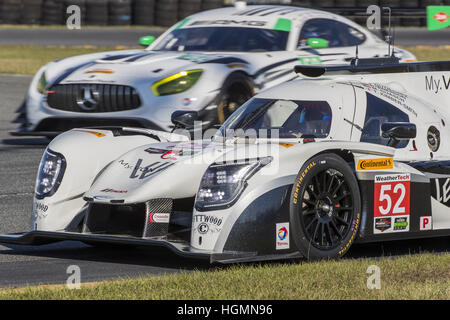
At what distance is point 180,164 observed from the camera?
22.8 feet

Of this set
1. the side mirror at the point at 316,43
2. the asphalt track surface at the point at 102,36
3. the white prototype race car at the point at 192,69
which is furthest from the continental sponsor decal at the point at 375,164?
the asphalt track surface at the point at 102,36

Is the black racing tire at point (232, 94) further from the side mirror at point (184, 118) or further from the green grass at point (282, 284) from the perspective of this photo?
the green grass at point (282, 284)

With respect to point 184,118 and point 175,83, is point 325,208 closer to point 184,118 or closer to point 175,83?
point 184,118

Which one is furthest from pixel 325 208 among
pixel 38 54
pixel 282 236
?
pixel 38 54

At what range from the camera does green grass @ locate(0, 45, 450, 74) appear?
2519 centimetres

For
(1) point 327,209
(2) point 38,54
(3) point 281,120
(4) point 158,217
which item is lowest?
(2) point 38,54

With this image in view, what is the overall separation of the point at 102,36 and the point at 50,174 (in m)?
27.9

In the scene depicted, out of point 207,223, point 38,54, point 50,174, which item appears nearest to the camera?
point 207,223

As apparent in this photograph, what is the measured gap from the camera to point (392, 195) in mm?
6973

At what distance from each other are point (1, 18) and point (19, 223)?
33351 millimetres

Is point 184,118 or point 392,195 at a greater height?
point 184,118

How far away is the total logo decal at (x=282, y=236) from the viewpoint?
6402 mm
